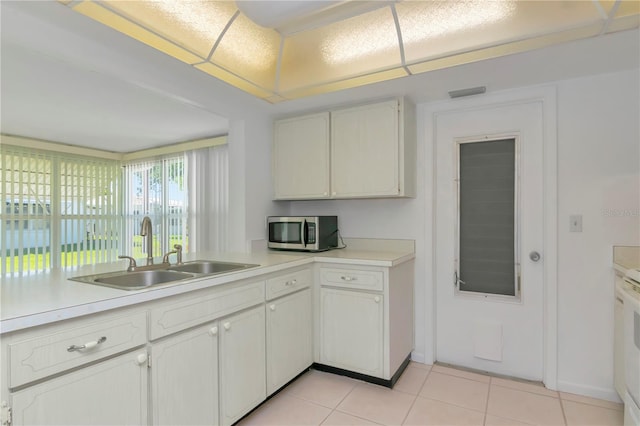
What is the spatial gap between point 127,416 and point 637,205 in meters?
3.06

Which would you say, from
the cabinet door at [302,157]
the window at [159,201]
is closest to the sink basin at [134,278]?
the cabinet door at [302,157]

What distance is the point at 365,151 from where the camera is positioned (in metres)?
2.77

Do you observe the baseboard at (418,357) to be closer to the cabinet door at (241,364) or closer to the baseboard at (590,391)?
the baseboard at (590,391)

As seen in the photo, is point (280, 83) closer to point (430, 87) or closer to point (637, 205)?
point (430, 87)

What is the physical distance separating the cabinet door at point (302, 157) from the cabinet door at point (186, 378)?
1.61 metres

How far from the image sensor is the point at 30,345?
3.51 ft

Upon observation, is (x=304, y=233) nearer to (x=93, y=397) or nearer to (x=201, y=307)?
(x=201, y=307)

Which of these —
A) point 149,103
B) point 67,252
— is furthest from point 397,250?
point 67,252

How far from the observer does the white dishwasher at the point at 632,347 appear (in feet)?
5.20

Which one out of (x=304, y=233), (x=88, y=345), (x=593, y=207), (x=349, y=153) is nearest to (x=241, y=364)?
(x=88, y=345)

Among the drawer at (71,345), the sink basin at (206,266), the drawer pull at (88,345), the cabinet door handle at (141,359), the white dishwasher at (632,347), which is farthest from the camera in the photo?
the sink basin at (206,266)

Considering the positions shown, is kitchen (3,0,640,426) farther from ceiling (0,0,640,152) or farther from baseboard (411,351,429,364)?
Answer: baseboard (411,351,429,364)

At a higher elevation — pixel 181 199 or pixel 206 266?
pixel 181 199

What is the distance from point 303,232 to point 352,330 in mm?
876
